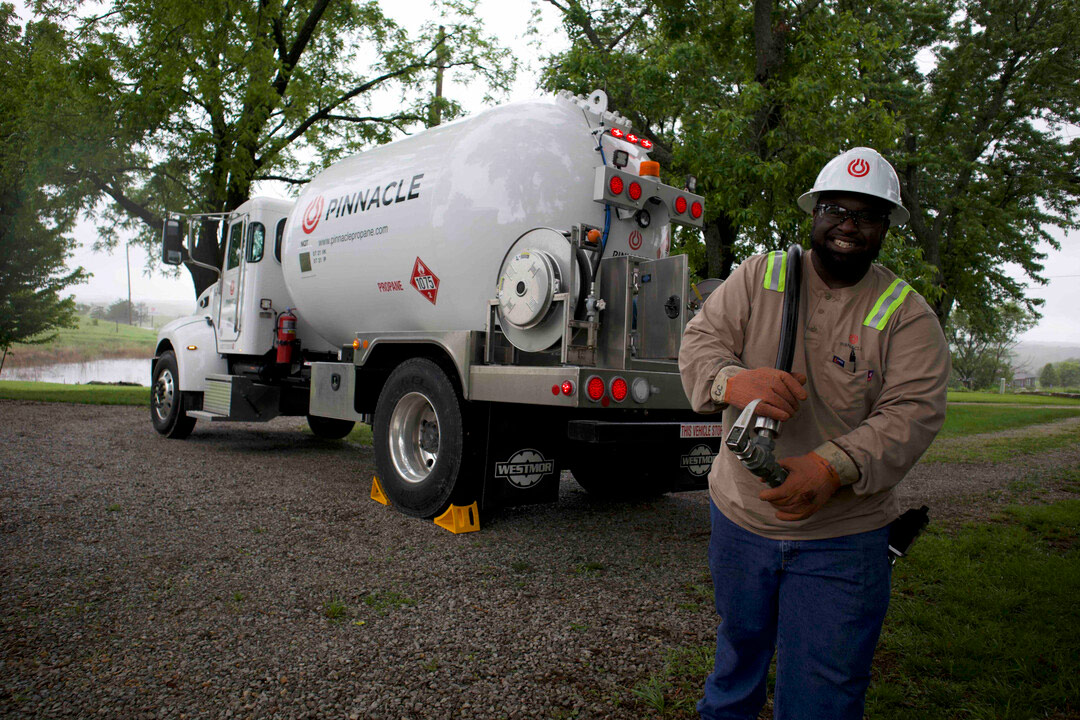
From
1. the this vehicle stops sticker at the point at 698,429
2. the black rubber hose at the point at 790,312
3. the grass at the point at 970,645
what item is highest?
the black rubber hose at the point at 790,312

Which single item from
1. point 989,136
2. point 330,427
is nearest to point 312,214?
point 330,427

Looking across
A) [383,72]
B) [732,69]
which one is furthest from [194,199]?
[732,69]

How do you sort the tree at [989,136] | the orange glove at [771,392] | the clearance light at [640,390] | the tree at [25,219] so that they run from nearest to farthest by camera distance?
the orange glove at [771,392] < the clearance light at [640,390] < the tree at [25,219] < the tree at [989,136]

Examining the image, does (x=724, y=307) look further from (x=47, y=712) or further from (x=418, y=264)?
(x=418, y=264)

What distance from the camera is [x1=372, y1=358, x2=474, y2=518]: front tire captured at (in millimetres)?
5117

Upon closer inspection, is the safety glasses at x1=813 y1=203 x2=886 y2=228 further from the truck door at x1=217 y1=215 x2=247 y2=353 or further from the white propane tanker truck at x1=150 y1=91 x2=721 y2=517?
the truck door at x1=217 y1=215 x2=247 y2=353

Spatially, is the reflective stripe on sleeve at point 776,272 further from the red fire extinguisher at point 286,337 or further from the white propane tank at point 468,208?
the red fire extinguisher at point 286,337

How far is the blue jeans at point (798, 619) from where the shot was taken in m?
1.88

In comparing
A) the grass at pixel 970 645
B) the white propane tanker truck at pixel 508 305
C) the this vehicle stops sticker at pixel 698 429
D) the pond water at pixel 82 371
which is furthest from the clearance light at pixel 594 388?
the pond water at pixel 82 371

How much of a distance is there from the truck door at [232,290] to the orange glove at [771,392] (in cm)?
781

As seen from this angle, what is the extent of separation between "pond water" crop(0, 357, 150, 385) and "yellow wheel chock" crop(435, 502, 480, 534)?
33989 mm

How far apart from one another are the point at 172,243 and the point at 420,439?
16.3 feet

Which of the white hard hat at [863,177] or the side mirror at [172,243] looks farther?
the side mirror at [172,243]

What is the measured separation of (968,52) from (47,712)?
73.2ft
